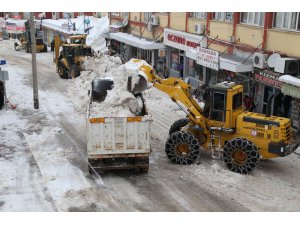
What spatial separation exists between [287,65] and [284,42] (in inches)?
47.9

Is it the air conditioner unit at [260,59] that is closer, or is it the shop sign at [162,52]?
the air conditioner unit at [260,59]

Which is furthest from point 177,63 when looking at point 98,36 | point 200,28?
point 98,36

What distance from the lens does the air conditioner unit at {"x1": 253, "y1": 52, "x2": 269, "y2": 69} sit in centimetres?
1591

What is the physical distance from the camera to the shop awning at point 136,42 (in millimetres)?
25609

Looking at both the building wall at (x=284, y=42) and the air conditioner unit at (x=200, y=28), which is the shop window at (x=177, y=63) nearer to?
the air conditioner unit at (x=200, y=28)

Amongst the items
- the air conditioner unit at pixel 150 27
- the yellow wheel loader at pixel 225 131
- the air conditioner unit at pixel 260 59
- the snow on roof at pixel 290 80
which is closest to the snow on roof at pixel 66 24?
the air conditioner unit at pixel 150 27

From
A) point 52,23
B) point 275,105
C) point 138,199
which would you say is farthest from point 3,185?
point 52,23

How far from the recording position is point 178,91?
12352 millimetres

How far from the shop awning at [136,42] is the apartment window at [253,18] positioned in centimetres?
833

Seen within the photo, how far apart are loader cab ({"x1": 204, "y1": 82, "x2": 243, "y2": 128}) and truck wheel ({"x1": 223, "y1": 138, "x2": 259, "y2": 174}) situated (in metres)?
0.72

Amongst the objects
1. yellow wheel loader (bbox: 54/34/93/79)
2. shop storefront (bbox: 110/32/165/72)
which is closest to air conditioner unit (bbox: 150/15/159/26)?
shop storefront (bbox: 110/32/165/72)

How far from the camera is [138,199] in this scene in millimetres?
10203

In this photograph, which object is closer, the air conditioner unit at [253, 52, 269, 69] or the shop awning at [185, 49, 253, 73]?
the air conditioner unit at [253, 52, 269, 69]

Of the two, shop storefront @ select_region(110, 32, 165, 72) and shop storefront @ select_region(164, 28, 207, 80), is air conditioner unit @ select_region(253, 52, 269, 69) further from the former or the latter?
shop storefront @ select_region(110, 32, 165, 72)
